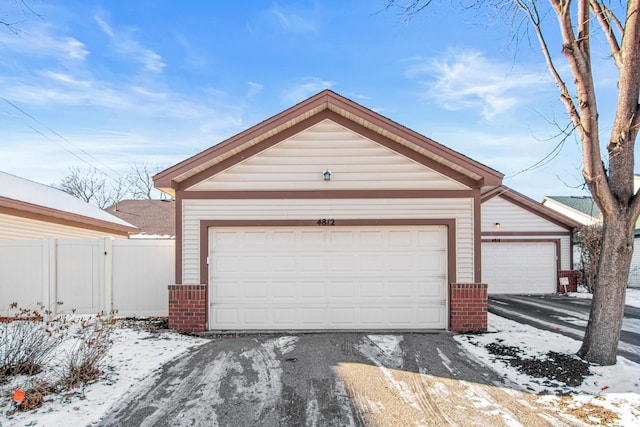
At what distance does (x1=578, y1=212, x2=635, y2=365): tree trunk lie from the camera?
5.31m

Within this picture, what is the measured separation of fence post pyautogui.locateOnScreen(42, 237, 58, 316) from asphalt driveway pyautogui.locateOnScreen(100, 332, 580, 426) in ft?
15.0

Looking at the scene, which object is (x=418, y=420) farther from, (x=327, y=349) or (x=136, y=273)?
(x=136, y=273)

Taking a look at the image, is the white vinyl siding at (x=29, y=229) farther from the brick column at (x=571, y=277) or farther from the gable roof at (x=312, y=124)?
the brick column at (x=571, y=277)

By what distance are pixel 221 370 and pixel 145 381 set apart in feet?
3.11

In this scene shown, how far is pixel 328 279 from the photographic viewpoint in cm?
773

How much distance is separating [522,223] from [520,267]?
1.65 metres

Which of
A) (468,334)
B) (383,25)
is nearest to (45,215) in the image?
(383,25)

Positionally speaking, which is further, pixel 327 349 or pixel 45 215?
pixel 45 215

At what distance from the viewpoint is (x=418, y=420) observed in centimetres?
399

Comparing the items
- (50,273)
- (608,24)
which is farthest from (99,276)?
(608,24)

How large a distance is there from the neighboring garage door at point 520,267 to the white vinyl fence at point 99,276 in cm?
1142

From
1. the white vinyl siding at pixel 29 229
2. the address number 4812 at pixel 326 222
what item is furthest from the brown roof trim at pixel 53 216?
the address number 4812 at pixel 326 222

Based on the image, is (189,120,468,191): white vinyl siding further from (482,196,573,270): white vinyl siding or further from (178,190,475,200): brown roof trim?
(482,196,573,270): white vinyl siding

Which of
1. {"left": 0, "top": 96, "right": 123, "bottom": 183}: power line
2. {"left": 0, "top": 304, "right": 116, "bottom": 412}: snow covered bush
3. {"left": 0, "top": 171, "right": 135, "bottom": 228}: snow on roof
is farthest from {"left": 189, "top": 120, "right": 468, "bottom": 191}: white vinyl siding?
{"left": 0, "top": 96, "right": 123, "bottom": 183}: power line
